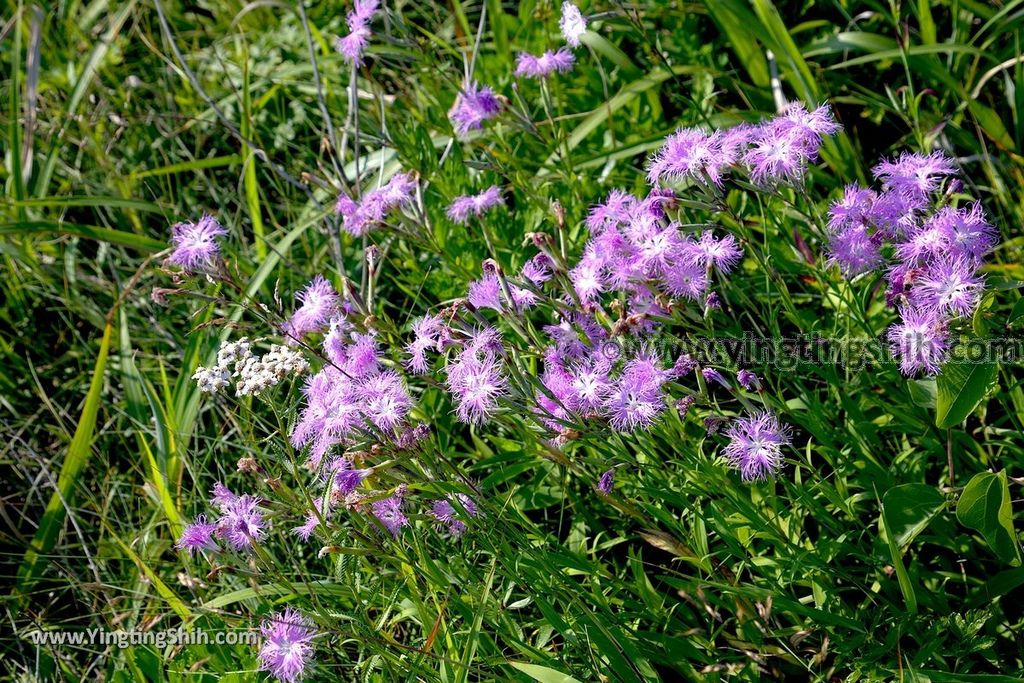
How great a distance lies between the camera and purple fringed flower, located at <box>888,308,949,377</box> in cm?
175

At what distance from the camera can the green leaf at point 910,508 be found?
1885mm

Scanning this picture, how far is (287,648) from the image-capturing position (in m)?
1.94

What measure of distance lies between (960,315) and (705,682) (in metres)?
0.97

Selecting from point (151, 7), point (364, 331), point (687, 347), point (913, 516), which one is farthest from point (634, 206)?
point (151, 7)

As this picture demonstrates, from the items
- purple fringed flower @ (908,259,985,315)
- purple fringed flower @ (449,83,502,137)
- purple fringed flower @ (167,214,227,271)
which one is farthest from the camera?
purple fringed flower @ (449,83,502,137)

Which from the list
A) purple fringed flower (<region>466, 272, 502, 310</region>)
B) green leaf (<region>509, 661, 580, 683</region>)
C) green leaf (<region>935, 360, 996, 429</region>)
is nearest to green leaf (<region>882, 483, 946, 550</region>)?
green leaf (<region>935, 360, 996, 429</region>)

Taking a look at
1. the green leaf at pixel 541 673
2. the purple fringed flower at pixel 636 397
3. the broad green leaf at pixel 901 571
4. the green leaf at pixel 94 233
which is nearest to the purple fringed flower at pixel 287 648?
the green leaf at pixel 541 673

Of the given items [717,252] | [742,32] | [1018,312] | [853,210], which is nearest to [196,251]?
[717,252]

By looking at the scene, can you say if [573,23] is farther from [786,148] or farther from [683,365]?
[683,365]

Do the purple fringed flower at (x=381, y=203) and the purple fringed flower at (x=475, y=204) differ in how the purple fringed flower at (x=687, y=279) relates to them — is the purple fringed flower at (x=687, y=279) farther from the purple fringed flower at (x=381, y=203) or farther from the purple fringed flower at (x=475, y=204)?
the purple fringed flower at (x=381, y=203)

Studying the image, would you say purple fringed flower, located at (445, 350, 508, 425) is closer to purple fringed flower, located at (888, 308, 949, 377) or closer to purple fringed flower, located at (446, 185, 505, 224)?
purple fringed flower, located at (446, 185, 505, 224)

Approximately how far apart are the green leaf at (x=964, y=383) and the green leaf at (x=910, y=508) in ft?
0.63

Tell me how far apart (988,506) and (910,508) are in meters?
0.16

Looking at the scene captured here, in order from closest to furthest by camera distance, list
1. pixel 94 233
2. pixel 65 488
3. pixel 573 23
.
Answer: pixel 573 23, pixel 65 488, pixel 94 233
